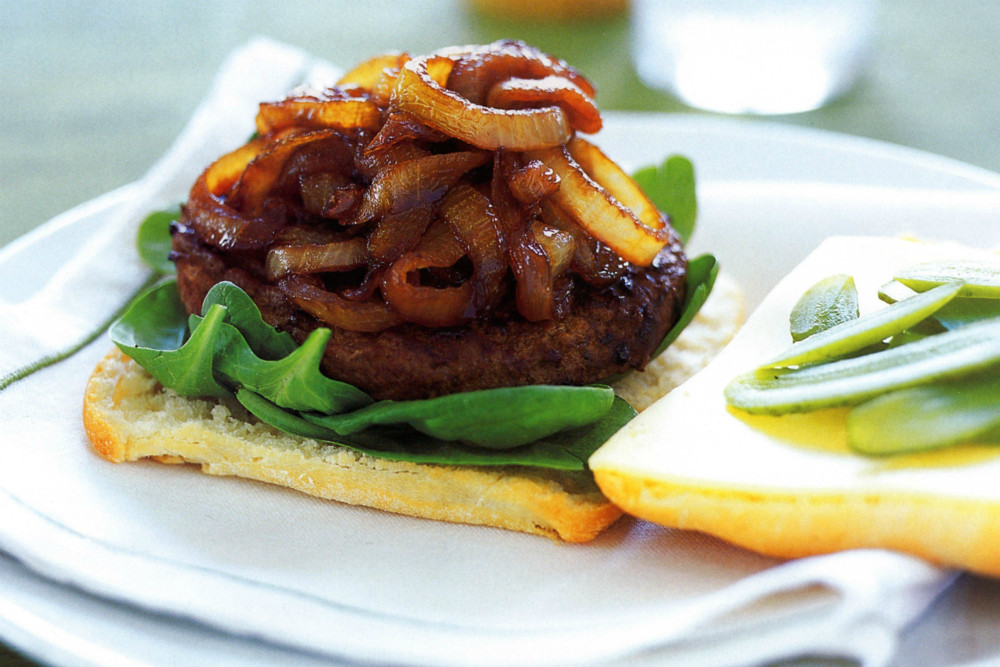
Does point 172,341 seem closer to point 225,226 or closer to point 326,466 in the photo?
point 225,226

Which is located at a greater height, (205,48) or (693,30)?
(693,30)

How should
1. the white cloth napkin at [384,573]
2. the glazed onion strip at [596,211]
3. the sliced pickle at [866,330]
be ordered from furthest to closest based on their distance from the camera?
the glazed onion strip at [596,211]
the sliced pickle at [866,330]
the white cloth napkin at [384,573]

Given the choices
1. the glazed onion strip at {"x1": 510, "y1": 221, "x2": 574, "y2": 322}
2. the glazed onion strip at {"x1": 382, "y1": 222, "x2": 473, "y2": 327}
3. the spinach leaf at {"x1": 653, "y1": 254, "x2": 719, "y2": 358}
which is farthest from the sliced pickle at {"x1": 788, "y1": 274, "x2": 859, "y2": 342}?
the glazed onion strip at {"x1": 382, "y1": 222, "x2": 473, "y2": 327}

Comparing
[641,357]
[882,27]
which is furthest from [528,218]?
[882,27]

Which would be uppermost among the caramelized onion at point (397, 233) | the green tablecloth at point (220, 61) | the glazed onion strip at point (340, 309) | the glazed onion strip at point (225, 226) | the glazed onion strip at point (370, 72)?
the glazed onion strip at point (370, 72)

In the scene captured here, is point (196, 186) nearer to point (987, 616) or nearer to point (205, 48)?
point (987, 616)

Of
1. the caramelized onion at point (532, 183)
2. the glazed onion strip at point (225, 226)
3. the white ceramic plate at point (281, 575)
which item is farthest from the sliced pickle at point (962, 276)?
the glazed onion strip at point (225, 226)

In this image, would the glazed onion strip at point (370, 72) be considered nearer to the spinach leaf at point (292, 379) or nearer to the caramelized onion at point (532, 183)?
the caramelized onion at point (532, 183)
